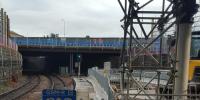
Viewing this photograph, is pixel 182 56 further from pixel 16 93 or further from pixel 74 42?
pixel 74 42

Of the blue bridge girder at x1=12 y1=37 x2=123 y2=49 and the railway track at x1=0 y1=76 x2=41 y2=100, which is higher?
the blue bridge girder at x1=12 y1=37 x2=123 y2=49

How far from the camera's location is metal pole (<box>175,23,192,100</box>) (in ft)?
36.7

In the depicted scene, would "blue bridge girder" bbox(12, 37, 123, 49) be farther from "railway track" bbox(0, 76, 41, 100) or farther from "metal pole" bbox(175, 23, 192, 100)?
"metal pole" bbox(175, 23, 192, 100)

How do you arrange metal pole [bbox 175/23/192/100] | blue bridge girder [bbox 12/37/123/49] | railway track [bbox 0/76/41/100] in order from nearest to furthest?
1. metal pole [bbox 175/23/192/100]
2. railway track [bbox 0/76/41/100]
3. blue bridge girder [bbox 12/37/123/49]

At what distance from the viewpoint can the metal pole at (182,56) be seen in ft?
36.7

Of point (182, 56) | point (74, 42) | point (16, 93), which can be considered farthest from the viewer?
point (74, 42)

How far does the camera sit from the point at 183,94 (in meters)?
11.2

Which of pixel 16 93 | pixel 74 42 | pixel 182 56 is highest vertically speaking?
pixel 74 42

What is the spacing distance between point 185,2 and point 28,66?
98.0 m

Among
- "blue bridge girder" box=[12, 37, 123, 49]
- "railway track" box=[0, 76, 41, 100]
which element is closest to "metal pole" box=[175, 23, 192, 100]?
"railway track" box=[0, 76, 41, 100]

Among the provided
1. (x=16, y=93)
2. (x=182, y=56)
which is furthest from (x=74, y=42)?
(x=182, y=56)

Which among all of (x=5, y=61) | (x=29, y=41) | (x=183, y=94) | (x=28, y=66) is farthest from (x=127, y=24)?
(x=28, y=66)

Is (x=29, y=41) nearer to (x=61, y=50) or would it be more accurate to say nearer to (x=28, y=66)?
(x=61, y=50)

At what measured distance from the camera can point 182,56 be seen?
11.3 metres
